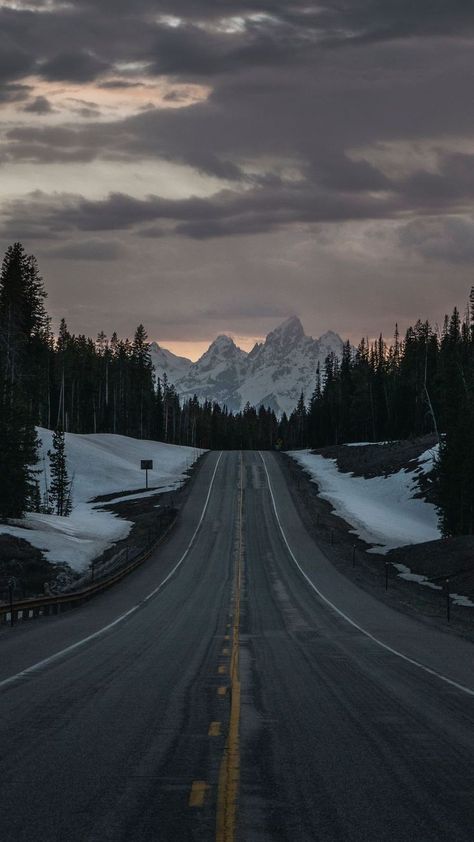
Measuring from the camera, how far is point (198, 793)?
750cm

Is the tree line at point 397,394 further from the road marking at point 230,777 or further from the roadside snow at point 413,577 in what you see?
the road marking at point 230,777

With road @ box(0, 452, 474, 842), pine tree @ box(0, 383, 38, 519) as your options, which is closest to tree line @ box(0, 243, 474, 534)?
pine tree @ box(0, 383, 38, 519)

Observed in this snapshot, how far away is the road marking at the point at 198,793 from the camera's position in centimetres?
721

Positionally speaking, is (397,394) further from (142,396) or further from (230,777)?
(230,777)

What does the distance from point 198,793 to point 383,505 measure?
231ft

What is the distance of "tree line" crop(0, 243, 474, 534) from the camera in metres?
56.2

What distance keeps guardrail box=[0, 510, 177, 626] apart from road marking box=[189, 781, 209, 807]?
59.2 ft

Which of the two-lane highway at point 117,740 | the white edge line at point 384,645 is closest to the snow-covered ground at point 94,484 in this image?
the white edge line at point 384,645

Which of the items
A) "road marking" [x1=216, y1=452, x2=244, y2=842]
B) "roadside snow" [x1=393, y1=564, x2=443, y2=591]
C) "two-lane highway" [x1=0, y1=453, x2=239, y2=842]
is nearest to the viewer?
"road marking" [x1=216, y1=452, x2=244, y2=842]

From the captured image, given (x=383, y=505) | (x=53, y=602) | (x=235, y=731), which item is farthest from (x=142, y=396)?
(x=235, y=731)

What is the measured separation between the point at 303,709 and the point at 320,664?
16.3 feet

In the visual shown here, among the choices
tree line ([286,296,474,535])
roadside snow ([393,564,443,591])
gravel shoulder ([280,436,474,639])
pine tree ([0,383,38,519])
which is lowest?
roadside snow ([393,564,443,591])

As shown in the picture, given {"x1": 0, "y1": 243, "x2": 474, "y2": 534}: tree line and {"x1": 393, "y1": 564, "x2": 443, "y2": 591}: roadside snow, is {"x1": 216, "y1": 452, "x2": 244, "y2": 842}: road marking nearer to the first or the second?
{"x1": 393, "y1": 564, "x2": 443, "y2": 591}: roadside snow

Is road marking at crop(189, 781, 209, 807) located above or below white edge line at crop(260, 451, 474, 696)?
above
